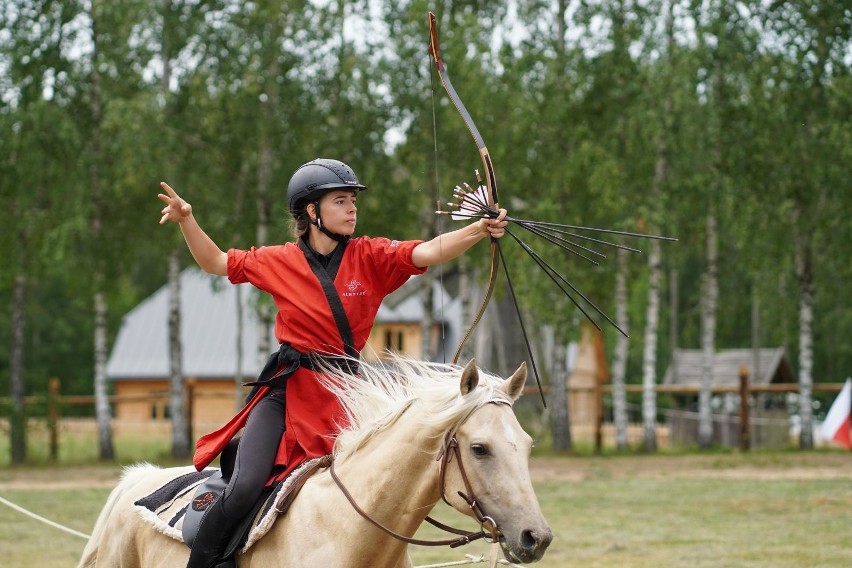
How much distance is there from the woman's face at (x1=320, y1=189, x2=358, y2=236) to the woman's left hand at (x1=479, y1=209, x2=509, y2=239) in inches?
34.9

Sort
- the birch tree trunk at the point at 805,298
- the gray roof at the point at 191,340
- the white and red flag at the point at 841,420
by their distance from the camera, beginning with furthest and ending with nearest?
the gray roof at the point at 191,340, the birch tree trunk at the point at 805,298, the white and red flag at the point at 841,420

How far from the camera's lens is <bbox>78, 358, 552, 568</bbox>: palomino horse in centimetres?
459

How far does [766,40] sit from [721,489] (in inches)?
508

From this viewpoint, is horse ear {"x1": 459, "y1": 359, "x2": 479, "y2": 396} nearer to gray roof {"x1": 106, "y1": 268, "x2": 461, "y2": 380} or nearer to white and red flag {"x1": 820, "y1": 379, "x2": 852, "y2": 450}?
white and red flag {"x1": 820, "y1": 379, "x2": 852, "y2": 450}

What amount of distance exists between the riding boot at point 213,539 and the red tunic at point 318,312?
0.36m

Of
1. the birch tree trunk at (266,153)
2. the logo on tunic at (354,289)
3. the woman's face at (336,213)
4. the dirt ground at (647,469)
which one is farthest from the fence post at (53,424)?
the logo on tunic at (354,289)

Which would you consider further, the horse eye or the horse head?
the horse eye

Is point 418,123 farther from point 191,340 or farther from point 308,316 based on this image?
point 191,340

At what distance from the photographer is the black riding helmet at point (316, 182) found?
5730 mm

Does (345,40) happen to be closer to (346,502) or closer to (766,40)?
(766,40)

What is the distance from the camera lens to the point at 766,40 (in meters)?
27.4

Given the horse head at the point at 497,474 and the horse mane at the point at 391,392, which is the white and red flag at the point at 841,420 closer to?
the horse mane at the point at 391,392

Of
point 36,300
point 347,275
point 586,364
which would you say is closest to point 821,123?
point 347,275

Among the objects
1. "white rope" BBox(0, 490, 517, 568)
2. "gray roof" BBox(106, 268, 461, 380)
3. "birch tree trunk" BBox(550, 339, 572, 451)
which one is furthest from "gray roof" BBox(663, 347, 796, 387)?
"white rope" BBox(0, 490, 517, 568)
